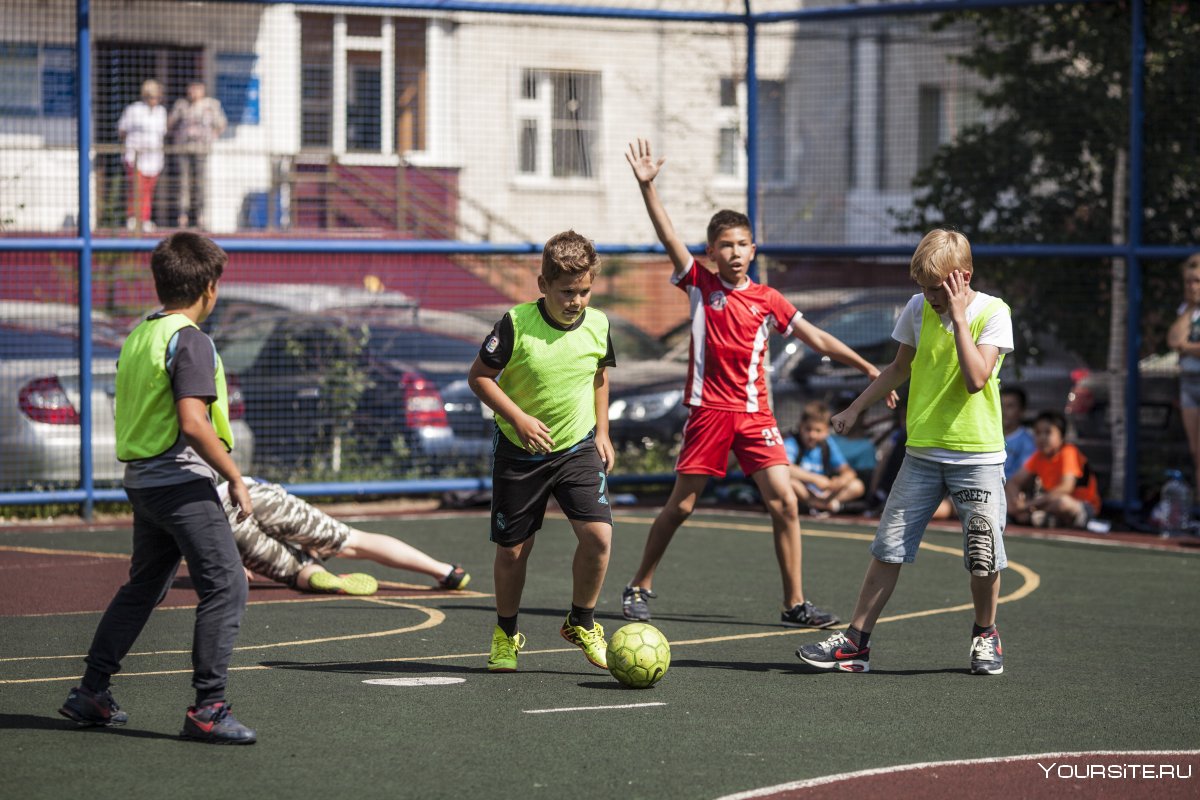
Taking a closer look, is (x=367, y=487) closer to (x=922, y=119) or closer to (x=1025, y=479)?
(x=1025, y=479)

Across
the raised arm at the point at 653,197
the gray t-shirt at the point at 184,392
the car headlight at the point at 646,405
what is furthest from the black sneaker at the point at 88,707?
the car headlight at the point at 646,405

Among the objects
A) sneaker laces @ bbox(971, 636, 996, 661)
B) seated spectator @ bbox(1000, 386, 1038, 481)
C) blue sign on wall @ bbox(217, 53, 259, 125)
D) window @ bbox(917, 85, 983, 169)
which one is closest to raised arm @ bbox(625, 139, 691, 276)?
sneaker laces @ bbox(971, 636, 996, 661)

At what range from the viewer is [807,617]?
7797 mm

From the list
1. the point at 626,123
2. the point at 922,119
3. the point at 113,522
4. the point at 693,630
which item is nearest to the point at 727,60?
the point at 626,123

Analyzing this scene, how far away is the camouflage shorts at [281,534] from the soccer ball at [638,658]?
2688 millimetres

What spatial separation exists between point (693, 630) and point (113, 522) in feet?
18.3

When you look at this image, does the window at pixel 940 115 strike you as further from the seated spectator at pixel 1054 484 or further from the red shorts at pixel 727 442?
the red shorts at pixel 727 442

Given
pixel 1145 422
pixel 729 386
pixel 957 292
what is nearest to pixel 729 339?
pixel 729 386

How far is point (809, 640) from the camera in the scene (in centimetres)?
748

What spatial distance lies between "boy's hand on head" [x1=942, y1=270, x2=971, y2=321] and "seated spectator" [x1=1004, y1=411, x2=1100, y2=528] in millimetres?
5727

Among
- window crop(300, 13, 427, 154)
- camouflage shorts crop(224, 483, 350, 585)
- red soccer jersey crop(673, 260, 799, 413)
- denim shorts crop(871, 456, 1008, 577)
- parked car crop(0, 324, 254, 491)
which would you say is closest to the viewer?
denim shorts crop(871, 456, 1008, 577)

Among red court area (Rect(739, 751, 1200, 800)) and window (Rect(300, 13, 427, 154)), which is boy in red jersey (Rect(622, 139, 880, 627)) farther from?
window (Rect(300, 13, 427, 154))

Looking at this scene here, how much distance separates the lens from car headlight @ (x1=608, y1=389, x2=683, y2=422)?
13.0 metres

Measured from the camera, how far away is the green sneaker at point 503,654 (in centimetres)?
655
